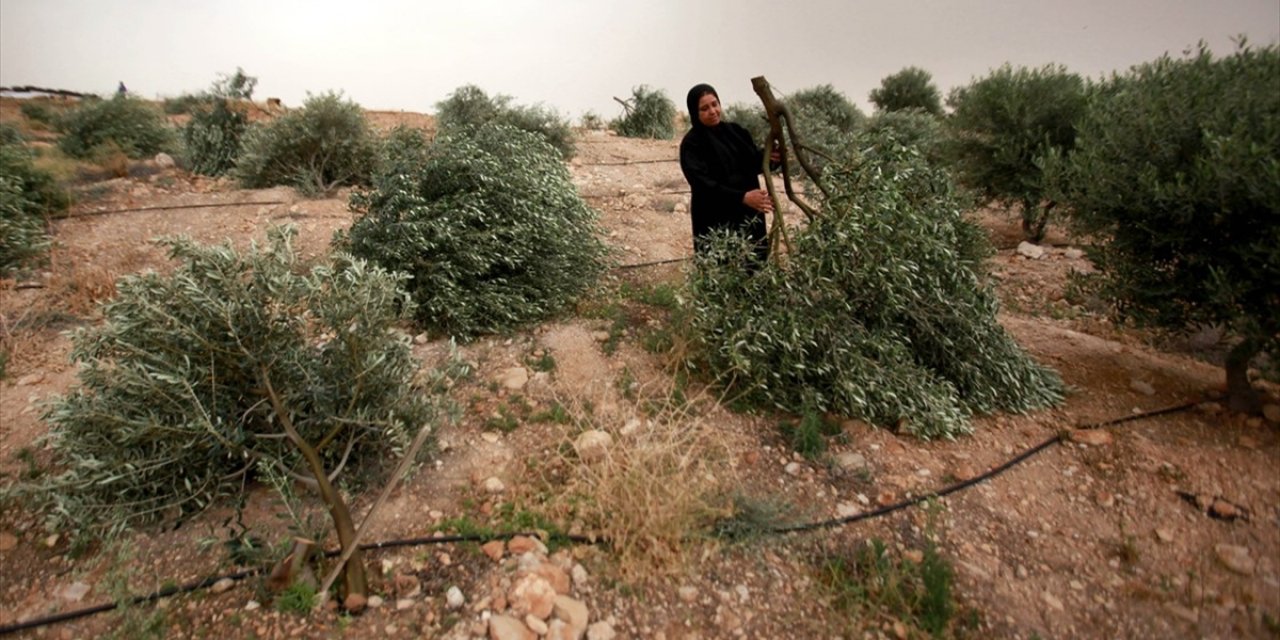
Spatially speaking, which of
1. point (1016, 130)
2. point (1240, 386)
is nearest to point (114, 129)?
point (1016, 130)

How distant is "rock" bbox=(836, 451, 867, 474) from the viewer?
3.21 metres

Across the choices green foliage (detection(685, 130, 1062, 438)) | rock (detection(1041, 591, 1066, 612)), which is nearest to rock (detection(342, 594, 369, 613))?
green foliage (detection(685, 130, 1062, 438))

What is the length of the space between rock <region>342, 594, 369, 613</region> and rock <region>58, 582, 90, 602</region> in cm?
98

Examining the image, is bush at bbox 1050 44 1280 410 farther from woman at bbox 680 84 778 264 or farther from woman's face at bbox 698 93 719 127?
Result: woman's face at bbox 698 93 719 127

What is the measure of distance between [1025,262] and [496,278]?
17.6ft

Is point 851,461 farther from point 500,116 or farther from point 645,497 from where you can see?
point 500,116

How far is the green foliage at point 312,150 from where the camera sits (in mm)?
7676

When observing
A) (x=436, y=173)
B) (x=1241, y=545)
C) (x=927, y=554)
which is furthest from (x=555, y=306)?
(x=1241, y=545)

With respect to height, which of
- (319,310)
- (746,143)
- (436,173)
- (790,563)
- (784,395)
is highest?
(746,143)

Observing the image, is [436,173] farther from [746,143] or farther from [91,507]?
[91,507]

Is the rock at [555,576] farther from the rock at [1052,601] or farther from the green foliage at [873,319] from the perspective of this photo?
the rock at [1052,601]

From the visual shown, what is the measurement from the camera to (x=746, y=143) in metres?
4.30

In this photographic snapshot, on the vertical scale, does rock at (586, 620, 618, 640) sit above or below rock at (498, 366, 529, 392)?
below

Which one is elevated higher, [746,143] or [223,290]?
[746,143]
